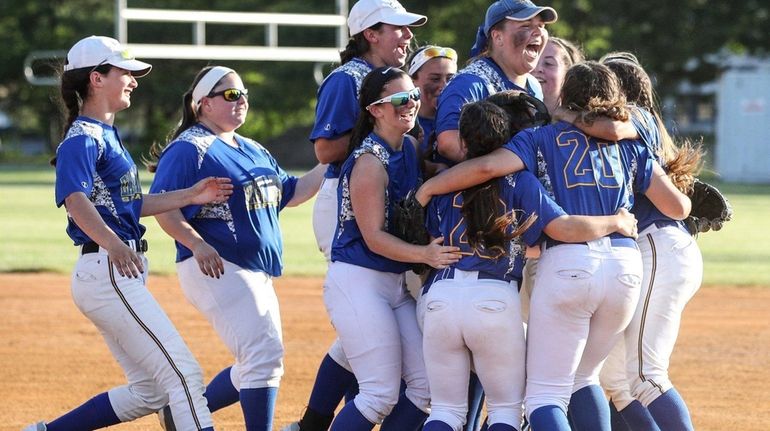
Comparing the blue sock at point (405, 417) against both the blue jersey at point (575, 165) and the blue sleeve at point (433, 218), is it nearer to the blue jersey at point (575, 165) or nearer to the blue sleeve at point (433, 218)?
the blue sleeve at point (433, 218)

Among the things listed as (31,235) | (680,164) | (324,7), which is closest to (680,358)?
(680,164)

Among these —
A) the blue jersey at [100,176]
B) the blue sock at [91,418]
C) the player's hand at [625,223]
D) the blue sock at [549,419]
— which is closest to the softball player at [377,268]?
the blue sock at [549,419]

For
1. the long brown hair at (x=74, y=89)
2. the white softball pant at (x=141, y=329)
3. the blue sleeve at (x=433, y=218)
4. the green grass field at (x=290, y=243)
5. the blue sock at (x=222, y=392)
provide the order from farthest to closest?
the green grass field at (x=290, y=243) → the blue sock at (x=222, y=392) → the long brown hair at (x=74, y=89) → the white softball pant at (x=141, y=329) → the blue sleeve at (x=433, y=218)

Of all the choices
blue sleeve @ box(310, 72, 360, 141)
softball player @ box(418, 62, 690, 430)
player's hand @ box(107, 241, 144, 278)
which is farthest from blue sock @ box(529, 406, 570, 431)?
player's hand @ box(107, 241, 144, 278)

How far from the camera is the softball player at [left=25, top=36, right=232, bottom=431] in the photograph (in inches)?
181

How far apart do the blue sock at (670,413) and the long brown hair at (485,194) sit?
3.30ft

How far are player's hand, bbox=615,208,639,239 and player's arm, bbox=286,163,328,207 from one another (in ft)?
5.96

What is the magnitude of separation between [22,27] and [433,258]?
4793 centimetres

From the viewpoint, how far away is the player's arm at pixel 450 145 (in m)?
4.52

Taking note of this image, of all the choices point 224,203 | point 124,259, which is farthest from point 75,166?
point 224,203

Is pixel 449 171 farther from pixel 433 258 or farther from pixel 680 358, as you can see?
pixel 680 358

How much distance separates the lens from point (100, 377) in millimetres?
7543

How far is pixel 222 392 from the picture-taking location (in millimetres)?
5609

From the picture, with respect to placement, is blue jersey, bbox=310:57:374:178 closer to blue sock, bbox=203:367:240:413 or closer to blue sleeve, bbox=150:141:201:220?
blue sleeve, bbox=150:141:201:220
